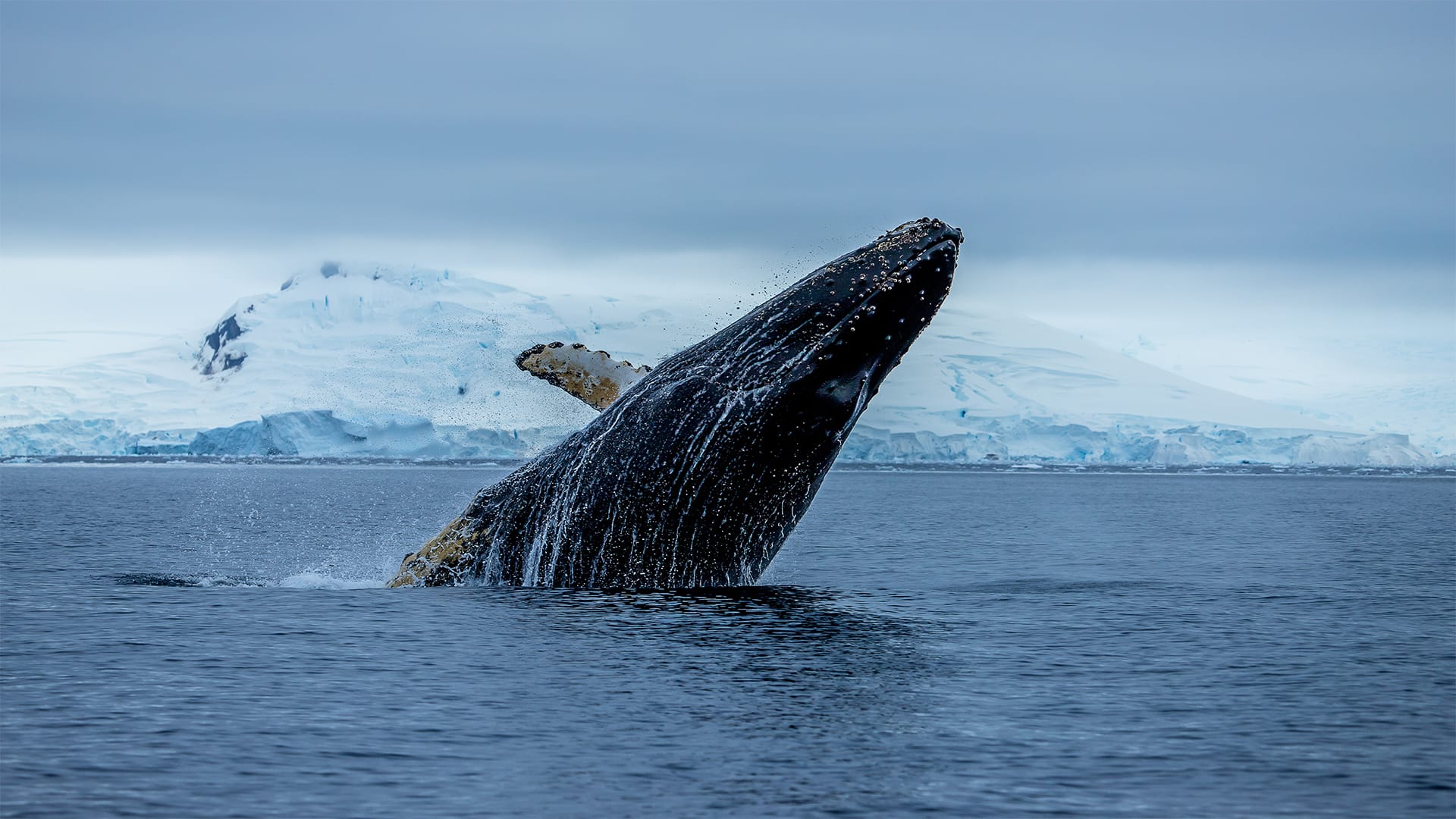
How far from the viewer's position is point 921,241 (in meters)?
10.9

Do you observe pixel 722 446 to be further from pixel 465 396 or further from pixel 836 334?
pixel 465 396

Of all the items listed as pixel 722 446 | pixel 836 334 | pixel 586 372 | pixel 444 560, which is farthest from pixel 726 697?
pixel 444 560

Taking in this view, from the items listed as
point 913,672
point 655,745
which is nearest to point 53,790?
point 655,745

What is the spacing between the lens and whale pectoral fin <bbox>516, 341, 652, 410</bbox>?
40.5ft

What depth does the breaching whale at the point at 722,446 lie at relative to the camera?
35.9 feet

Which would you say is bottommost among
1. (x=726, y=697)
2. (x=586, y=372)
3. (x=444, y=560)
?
(x=726, y=697)

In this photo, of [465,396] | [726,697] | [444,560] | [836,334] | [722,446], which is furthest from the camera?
A: [465,396]

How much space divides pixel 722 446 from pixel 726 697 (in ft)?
6.72

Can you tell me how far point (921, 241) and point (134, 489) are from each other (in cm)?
6830

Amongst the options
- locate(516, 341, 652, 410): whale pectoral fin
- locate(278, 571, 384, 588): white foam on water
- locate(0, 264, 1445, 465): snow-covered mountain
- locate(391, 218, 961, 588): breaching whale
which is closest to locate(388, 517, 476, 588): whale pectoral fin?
locate(391, 218, 961, 588): breaching whale

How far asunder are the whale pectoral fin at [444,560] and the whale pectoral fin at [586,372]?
1.41 m

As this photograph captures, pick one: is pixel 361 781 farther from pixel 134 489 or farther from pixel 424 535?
pixel 134 489

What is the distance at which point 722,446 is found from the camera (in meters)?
11.3

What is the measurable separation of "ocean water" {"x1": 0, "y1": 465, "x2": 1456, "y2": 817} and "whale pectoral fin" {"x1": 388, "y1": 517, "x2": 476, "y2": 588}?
24cm
